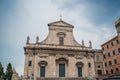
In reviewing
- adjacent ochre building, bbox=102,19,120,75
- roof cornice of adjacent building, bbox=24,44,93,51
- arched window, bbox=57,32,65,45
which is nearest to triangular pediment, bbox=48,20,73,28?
arched window, bbox=57,32,65,45

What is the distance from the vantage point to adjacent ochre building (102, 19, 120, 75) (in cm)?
3269

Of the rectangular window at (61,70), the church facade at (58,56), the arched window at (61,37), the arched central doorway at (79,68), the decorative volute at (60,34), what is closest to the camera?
the church facade at (58,56)

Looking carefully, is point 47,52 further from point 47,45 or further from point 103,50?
point 103,50

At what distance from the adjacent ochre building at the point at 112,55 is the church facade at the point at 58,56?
6.06m

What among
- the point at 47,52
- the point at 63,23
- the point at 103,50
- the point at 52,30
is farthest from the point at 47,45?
the point at 103,50

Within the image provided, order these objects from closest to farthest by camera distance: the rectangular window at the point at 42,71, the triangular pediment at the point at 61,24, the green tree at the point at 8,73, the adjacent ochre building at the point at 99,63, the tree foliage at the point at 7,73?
the rectangular window at the point at 42,71 → the triangular pediment at the point at 61,24 → the adjacent ochre building at the point at 99,63 → the tree foliage at the point at 7,73 → the green tree at the point at 8,73

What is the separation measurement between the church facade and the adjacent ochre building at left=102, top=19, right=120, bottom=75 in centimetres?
606

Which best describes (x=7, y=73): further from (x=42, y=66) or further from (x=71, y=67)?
(x=71, y=67)

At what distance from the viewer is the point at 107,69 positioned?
121ft

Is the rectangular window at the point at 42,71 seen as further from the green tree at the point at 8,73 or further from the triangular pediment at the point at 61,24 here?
the green tree at the point at 8,73

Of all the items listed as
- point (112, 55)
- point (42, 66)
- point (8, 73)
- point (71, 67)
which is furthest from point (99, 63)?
point (8, 73)

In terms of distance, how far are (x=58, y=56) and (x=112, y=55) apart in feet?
46.6

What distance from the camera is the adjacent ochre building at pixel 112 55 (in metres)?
32.7

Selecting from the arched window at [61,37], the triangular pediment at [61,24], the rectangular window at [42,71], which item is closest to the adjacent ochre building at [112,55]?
the triangular pediment at [61,24]
